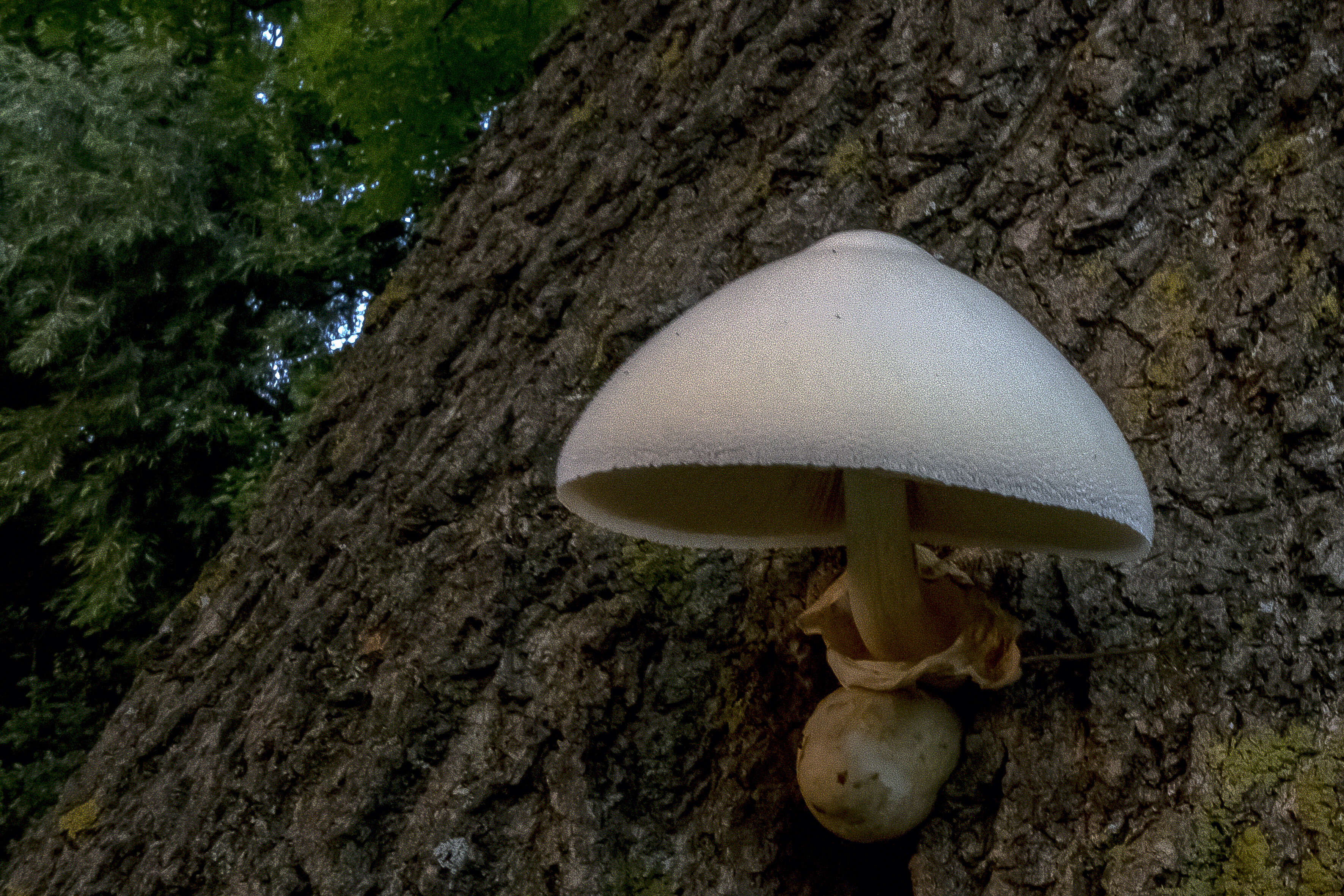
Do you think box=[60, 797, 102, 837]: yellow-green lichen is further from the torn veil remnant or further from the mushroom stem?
the mushroom stem

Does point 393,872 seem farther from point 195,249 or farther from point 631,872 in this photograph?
point 195,249

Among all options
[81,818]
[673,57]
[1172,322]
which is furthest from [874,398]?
[81,818]

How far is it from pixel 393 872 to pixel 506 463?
506mm

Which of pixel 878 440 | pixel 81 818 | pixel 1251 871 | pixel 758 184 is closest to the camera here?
pixel 878 440

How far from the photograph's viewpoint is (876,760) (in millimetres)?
789

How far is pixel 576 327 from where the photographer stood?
4.20 feet

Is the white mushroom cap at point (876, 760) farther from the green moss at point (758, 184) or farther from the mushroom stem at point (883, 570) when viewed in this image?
the green moss at point (758, 184)

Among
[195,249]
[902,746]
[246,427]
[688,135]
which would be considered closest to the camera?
[902,746]

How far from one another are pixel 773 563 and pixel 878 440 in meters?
0.49

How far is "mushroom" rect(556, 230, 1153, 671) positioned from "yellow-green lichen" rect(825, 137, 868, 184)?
17.0 inches

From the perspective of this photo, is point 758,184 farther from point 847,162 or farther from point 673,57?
point 673,57

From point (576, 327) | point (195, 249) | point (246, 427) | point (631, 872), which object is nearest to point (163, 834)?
point (631, 872)

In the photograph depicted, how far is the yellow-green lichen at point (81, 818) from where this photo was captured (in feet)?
3.82

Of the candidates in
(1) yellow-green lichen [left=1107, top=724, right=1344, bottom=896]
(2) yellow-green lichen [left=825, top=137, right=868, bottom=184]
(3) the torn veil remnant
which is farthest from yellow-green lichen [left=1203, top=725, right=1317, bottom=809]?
(2) yellow-green lichen [left=825, top=137, right=868, bottom=184]
